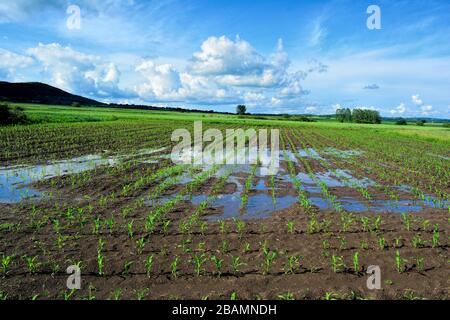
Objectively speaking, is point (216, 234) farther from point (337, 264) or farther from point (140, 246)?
point (337, 264)

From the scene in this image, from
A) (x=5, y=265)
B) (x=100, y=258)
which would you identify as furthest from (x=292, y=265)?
(x=5, y=265)

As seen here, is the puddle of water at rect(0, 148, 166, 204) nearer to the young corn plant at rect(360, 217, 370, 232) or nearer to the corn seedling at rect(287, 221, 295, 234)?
the corn seedling at rect(287, 221, 295, 234)

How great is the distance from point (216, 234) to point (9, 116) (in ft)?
105

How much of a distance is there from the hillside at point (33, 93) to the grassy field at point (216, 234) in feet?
361

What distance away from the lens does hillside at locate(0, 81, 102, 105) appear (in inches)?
4324

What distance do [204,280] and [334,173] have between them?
11082mm

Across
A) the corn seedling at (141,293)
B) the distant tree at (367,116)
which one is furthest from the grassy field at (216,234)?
the distant tree at (367,116)

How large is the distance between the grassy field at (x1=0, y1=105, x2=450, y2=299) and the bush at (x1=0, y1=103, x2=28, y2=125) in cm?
2141

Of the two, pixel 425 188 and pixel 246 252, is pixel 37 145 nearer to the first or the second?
pixel 246 252

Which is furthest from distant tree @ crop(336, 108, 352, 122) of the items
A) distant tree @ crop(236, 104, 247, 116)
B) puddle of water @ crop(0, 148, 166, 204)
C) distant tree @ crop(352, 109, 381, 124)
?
puddle of water @ crop(0, 148, 166, 204)

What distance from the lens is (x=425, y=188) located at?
41.3ft

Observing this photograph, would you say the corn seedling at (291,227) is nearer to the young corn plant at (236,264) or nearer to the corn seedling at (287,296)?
the young corn plant at (236,264)

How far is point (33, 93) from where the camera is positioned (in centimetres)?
12006
